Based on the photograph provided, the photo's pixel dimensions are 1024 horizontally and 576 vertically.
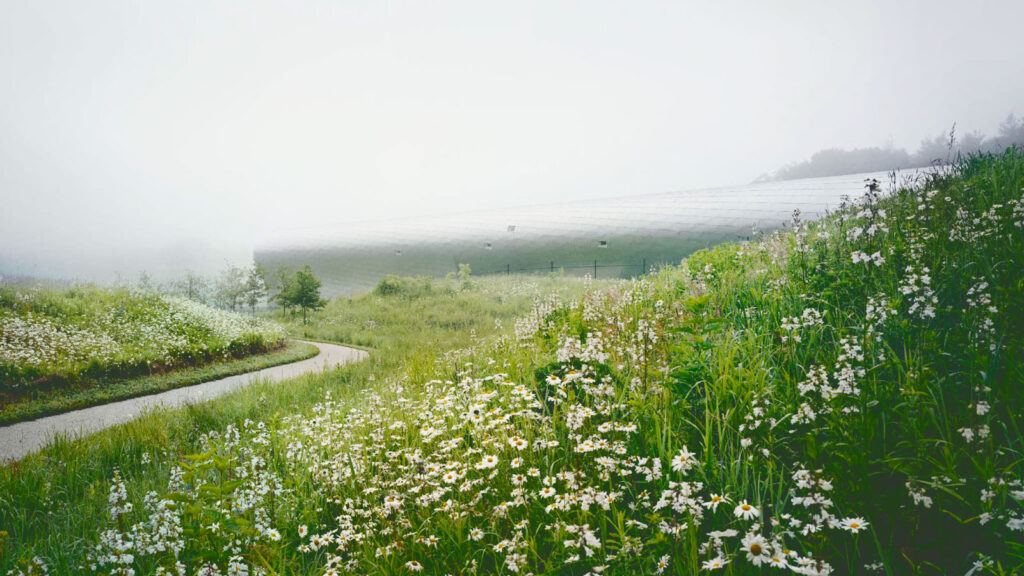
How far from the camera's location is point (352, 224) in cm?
3566

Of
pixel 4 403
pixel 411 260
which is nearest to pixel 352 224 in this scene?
pixel 411 260

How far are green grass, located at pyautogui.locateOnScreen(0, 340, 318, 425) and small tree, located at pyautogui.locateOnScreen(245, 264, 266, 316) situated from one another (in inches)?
185

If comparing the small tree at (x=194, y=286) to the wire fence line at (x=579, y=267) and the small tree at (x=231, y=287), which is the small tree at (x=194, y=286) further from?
the wire fence line at (x=579, y=267)

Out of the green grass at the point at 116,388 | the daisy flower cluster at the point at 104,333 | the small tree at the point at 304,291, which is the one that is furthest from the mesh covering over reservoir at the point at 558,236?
the green grass at the point at 116,388

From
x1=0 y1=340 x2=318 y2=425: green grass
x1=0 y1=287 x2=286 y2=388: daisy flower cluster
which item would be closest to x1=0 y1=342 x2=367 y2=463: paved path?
x1=0 y1=340 x2=318 y2=425: green grass

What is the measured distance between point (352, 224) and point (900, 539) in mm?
37169

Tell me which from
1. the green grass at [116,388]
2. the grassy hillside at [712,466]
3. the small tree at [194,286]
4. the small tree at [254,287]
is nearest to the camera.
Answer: the grassy hillside at [712,466]

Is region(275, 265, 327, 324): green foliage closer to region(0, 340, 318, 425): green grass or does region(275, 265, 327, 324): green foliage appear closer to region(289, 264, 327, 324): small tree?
region(289, 264, 327, 324): small tree

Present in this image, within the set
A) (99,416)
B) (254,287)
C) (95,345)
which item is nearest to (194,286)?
(254,287)

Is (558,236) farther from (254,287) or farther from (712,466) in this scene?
(712,466)

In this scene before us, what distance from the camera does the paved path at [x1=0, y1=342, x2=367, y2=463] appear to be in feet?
21.0

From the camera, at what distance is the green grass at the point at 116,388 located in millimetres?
7543

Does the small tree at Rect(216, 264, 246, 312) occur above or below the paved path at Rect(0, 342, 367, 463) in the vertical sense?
above

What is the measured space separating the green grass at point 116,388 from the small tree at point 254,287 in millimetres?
4700
